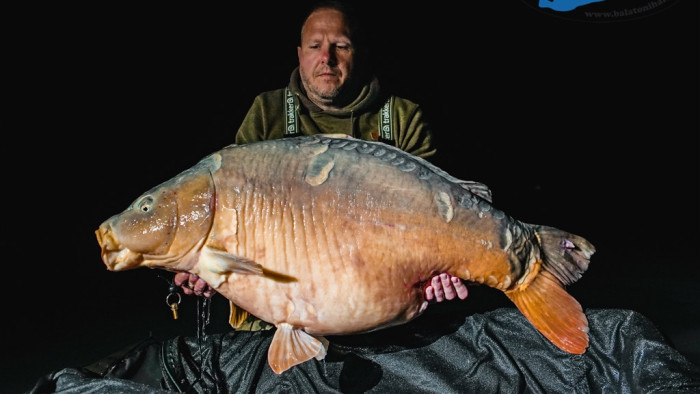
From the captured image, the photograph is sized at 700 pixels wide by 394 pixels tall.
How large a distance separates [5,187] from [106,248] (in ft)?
7.73

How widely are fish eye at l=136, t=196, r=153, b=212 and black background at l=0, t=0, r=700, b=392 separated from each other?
135 cm

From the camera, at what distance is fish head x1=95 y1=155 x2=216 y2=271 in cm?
128

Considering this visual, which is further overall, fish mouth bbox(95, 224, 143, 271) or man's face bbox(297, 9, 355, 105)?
→ man's face bbox(297, 9, 355, 105)

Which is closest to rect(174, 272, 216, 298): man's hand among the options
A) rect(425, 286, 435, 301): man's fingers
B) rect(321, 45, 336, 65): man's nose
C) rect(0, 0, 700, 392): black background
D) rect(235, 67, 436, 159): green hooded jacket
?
rect(425, 286, 435, 301): man's fingers

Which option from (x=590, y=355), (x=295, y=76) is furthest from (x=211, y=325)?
(x=590, y=355)

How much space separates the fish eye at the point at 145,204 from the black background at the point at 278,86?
1.35 m

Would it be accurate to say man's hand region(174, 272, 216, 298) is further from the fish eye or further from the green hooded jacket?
the green hooded jacket

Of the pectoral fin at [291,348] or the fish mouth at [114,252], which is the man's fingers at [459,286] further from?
the fish mouth at [114,252]

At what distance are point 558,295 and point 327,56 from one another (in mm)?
1144

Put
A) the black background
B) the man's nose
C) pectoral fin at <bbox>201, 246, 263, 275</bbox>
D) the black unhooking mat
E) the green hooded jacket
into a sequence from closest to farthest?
pectoral fin at <bbox>201, 246, 263, 275</bbox>
the black unhooking mat
the man's nose
the green hooded jacket
the black background

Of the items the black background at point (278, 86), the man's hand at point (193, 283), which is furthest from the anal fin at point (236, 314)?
the black background at point (278, 86)

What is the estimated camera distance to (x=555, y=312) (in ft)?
4.43

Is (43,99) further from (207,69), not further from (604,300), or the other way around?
(604,300)

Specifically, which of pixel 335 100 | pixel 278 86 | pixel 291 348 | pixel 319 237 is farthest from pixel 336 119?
pixel 278 86
